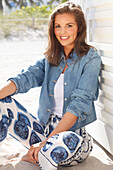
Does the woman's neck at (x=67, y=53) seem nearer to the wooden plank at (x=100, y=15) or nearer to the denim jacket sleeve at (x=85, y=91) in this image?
the denim jacket sleeve at (x=85, y=91)

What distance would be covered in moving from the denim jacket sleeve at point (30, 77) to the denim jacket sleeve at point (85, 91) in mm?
316

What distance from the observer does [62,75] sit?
1.82 meters

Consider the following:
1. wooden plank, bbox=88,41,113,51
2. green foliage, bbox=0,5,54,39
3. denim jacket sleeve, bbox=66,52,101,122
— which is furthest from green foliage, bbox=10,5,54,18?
denim jacket sleeve, bbox=66,52,101,122

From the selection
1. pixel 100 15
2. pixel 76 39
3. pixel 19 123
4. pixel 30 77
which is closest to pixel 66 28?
pixel 76 39

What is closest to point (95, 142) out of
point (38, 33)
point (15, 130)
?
point (15, 130)

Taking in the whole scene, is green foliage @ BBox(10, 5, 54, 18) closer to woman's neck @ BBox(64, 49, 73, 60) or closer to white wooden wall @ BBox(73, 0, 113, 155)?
white wooden wall @ BBox(73, 0, 113, 155)

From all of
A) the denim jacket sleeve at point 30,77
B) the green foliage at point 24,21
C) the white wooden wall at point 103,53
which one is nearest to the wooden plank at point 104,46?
the white wooden wall at point 103,53

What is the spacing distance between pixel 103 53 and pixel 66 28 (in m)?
0.32

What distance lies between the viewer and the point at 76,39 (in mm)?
1776

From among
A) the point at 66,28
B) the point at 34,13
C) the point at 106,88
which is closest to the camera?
the point at 66,28

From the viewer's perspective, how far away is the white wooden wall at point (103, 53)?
1.74 metres

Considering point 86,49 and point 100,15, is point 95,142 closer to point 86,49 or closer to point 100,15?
point 86,49

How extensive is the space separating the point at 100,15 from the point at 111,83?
1.51ft

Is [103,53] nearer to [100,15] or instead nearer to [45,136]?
[100,15]
